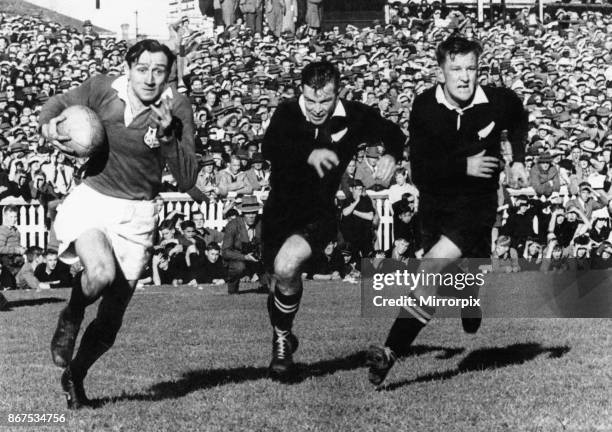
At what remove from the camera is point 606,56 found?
25.2m

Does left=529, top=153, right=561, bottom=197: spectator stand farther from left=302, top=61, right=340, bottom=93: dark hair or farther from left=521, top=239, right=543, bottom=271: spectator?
left=302, top=61, right=340, bottom=93: dark hair

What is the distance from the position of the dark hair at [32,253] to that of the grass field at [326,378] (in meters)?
4.09

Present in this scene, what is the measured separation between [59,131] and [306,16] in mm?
24368

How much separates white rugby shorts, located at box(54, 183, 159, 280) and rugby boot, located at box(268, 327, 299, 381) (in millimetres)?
1217

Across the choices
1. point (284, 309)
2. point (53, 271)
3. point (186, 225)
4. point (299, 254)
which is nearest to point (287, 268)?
point (299, 254)

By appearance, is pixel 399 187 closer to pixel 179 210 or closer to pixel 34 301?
pixel 179 210

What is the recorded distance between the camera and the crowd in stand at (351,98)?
15609 mm

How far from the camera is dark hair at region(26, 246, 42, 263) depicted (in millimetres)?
14844

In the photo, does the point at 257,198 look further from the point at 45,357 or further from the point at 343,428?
the point at 343,428

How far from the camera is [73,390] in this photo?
234 inches

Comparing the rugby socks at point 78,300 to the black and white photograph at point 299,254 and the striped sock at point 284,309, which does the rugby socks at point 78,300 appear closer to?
the black and white photograph at point 299,254

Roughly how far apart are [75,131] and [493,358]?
3.44 metres


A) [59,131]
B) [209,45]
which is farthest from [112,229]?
[209,45]

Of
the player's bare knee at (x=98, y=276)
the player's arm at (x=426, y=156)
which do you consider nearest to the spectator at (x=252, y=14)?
the player's arm at (x=426, y=156)
